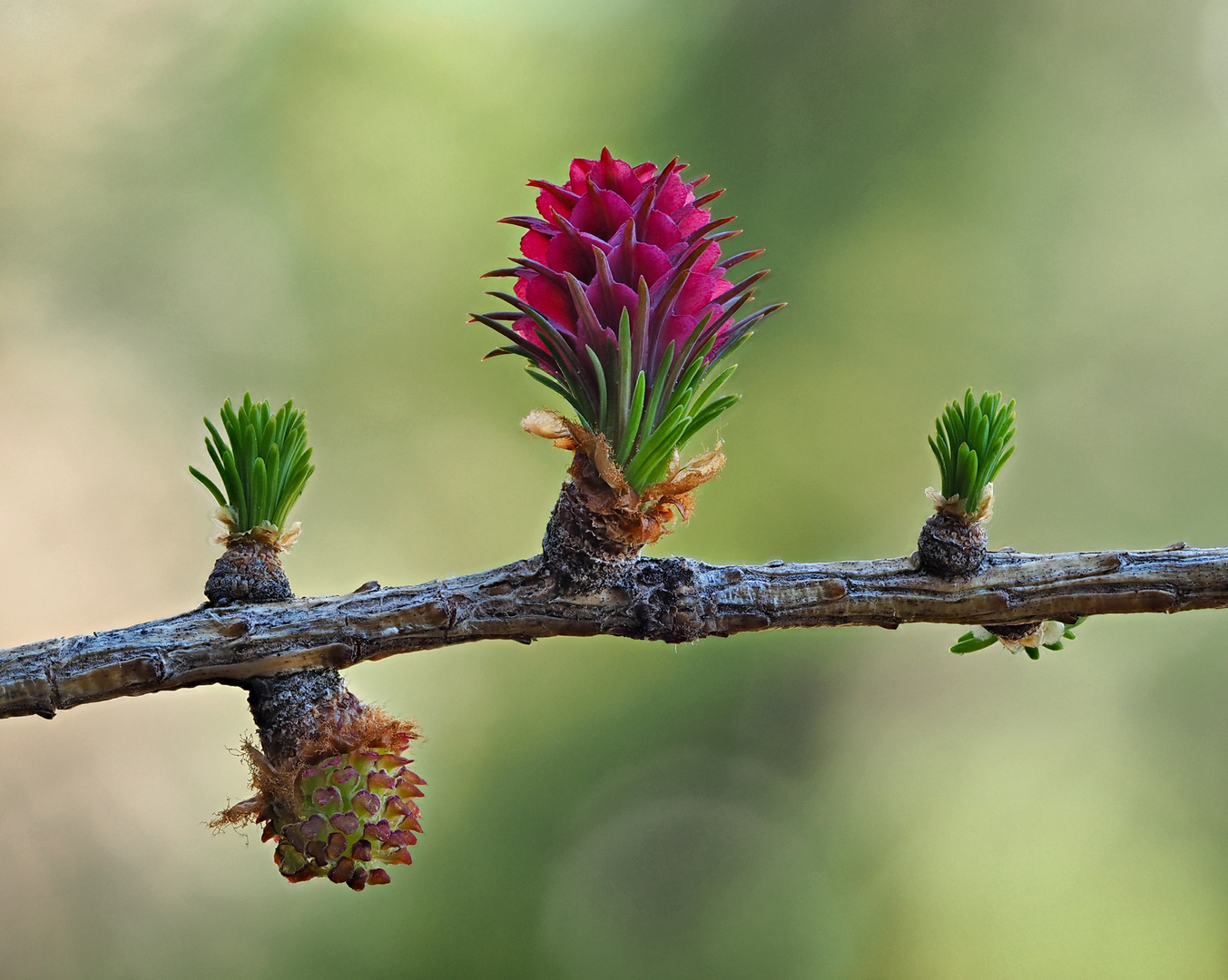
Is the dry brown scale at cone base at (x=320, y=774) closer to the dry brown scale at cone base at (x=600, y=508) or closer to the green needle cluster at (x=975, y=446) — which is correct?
the dry brown scale at cone base at (x=600, y=508)

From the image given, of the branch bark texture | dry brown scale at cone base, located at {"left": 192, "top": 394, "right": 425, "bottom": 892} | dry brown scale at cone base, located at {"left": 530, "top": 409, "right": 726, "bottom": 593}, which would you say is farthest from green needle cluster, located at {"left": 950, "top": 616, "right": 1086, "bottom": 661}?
dry brown scale at cone base, located at {"left": 192, "top": 394, "right": 425, "bottom": 892}

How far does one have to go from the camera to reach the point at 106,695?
1.46 ft

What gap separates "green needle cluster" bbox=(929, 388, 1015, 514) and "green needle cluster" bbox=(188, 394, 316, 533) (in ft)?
0.97

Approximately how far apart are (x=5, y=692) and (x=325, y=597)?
0.13m

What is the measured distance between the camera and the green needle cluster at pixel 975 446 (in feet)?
1.52

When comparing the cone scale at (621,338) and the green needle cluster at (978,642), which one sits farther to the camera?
the green needle cluster at (978,642)

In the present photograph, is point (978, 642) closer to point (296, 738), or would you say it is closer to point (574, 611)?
point (574, 611)

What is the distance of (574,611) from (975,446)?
0.19 m

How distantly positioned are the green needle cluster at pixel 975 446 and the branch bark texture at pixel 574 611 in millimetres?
38

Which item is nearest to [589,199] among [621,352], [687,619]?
[621,352]

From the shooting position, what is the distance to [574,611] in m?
0.45

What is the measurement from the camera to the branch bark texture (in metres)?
0.44

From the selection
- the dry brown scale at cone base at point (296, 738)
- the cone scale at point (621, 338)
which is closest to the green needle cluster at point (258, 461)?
the dry brown scale at cone base at point (296, 738)

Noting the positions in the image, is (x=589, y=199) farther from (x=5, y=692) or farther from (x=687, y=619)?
(x=5, y=692)
